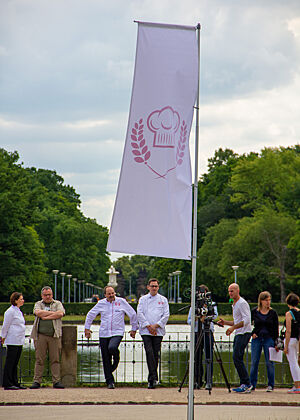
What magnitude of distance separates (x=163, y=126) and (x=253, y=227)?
56.1 m

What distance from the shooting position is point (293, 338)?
40.5 ft

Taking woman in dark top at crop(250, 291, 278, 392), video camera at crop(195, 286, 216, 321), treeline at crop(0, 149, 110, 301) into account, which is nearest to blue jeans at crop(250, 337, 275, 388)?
woman in dark top at crop(250, 291, 278, 392)

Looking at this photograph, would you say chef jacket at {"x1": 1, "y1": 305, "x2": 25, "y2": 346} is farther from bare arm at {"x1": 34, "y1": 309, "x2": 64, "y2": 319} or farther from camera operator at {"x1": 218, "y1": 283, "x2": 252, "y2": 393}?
camera operator at {"x1": 218, "y1": 283, "x2": 252, "y2": 393}

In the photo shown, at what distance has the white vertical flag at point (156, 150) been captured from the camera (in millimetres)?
8203

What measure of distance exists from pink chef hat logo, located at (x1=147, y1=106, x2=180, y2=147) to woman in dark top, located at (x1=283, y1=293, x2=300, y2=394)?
4.92 meters

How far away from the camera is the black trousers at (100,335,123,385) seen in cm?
1274

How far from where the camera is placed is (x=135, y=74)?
823 centimetres

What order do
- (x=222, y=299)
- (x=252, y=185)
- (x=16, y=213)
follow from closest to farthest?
(x=16, y=213)
(x=252, y=185)
(x=222, y=299)

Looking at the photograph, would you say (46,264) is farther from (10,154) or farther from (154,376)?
(154,376)

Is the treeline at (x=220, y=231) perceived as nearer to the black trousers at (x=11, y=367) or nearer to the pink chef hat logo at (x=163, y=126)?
the black trousers at (x=11, y=367)

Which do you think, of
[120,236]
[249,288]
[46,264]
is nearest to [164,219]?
[120,236]

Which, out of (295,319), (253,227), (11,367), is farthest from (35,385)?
(253,227)

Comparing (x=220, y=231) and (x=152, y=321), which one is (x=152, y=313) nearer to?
(x=152, y=321)

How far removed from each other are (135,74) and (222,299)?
70069 mm
